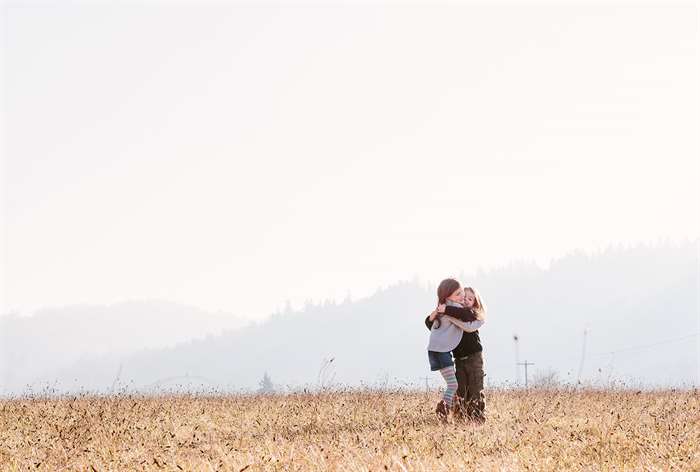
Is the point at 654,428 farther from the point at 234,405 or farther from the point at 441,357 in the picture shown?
the point at 234,405

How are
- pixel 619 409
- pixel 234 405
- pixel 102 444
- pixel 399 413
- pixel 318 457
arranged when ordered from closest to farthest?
pixel 318 457 → pixel 102 444 → pixel 399 413 → pixel 619 409 → pixel 234 405

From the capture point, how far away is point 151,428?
967 cm

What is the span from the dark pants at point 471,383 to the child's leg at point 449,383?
146 millimetres

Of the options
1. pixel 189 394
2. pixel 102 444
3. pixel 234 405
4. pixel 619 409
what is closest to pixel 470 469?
pixel 102 444

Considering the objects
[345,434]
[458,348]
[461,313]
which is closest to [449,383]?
[458,348]

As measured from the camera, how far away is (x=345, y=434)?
28.5ft

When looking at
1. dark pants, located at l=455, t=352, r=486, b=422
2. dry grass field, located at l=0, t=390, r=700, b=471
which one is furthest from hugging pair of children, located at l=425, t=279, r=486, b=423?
dry grass field, located at l=0, t=390, r=700, b=471

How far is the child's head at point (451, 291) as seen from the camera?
33.2 feet

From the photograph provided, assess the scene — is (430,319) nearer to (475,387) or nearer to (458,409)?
(475,387)

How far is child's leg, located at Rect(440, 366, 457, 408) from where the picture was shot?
33.0 ft

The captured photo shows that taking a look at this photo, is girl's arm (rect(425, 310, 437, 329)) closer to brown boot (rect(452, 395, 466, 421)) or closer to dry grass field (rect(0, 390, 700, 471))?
brown boot (rect(452, 395, 466, 421))

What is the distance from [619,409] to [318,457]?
5.64 meters

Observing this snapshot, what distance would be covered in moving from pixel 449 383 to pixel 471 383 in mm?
322

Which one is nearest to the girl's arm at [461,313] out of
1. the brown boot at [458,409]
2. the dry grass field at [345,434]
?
the brown boot at [458,409]
